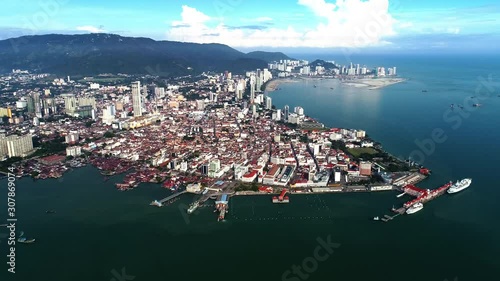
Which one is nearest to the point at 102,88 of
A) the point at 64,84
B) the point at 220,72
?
the point at 64,84

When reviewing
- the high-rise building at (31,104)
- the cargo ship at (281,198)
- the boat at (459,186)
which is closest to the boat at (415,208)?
the boat at (459,186)

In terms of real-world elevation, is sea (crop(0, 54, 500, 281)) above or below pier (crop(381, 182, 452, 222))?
below

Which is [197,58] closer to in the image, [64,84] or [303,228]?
[64,84]

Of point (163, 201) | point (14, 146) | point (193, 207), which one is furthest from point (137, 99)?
point (193, 207)

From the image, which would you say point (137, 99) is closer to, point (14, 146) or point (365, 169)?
point (14, 146)

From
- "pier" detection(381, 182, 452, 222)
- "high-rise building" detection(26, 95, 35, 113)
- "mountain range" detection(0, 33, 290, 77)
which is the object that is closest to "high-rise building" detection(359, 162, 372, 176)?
"pier" detection(381, 182, 452, 222)

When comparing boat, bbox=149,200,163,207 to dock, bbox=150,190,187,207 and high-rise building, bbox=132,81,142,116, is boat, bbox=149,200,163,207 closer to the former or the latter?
dock, bbox=150,190,187,207

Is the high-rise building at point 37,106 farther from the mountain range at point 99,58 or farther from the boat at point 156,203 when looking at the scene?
the mountain range at point 99,58
